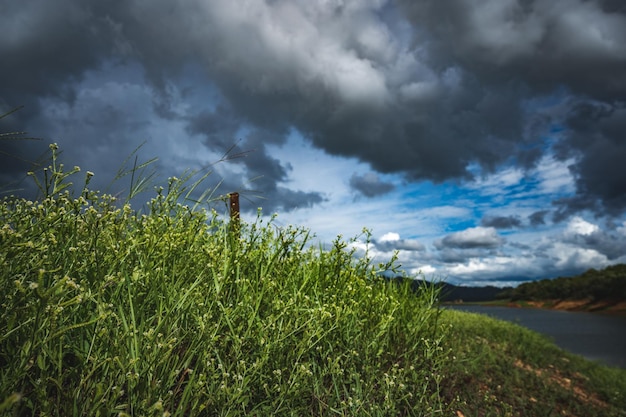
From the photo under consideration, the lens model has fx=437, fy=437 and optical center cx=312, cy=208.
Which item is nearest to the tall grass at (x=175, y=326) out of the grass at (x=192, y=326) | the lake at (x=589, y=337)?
the grass at (x=192, y=326)

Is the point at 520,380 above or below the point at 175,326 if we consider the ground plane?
below

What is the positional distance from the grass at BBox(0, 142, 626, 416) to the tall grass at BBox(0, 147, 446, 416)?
0.06 feet

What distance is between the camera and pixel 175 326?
9.68 feet

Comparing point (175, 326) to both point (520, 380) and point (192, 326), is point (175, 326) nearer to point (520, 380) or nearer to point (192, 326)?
point (192, 326)

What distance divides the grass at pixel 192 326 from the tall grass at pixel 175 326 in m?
0.02

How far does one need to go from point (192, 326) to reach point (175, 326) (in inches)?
13.8

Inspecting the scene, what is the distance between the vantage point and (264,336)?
3.17 meters

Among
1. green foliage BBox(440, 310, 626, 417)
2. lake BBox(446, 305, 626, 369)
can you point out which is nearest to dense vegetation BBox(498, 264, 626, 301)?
lake BBox(446, 305, 626, 369)

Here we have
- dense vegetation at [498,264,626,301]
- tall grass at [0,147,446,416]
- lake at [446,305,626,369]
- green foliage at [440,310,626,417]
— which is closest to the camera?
tall grass at [0,147,446,416]

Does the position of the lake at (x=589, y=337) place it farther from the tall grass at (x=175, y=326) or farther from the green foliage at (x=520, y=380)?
the tall grass at (x=175, y=326)

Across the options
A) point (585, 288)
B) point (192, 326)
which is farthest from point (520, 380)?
point (585, 288)

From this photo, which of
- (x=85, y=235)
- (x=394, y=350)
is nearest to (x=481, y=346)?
(x=394, y=350)

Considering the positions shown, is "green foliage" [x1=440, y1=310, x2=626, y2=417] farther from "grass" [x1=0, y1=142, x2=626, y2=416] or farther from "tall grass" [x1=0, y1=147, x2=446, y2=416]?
"tall grass" [x1=0, y1=147, x2=446, y2=416]

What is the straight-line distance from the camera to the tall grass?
2346 mm
